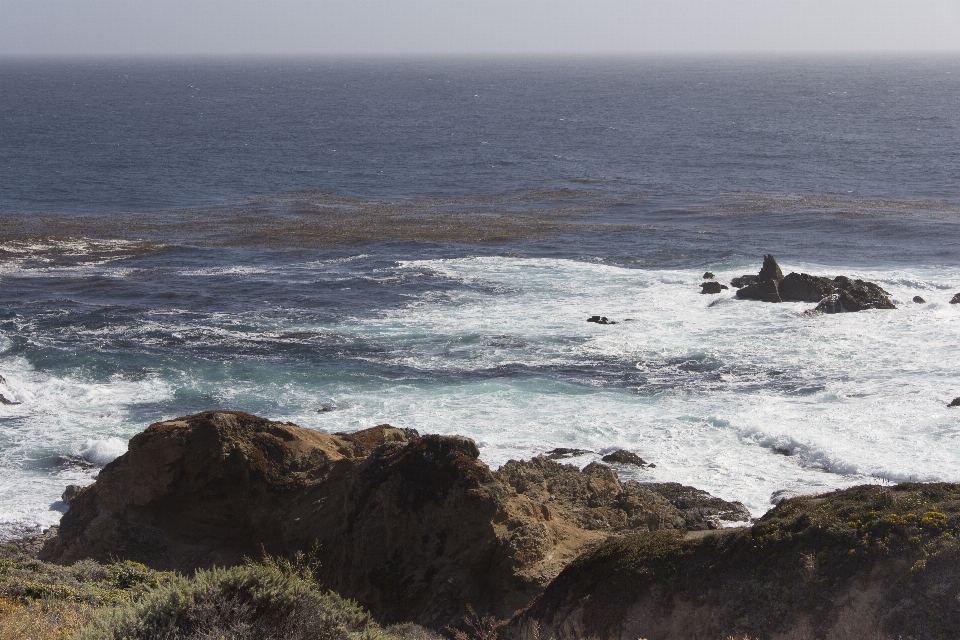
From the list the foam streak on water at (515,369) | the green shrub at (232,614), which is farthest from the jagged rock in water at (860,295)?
the green shrub at (232,614)

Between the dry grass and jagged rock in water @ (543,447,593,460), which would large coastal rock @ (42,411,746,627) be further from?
the dry grass

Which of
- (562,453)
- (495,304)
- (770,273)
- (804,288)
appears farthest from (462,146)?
(562,453)

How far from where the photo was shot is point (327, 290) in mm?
40938

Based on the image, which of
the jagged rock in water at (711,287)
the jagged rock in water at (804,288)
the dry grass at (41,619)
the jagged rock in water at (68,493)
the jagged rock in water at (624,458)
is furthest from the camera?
the jagged rock in water at (711,287)

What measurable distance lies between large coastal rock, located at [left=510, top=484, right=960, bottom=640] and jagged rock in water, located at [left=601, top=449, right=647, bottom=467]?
9312mm

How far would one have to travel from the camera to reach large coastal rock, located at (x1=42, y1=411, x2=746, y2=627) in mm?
14305

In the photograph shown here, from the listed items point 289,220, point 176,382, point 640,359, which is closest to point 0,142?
point 289,220

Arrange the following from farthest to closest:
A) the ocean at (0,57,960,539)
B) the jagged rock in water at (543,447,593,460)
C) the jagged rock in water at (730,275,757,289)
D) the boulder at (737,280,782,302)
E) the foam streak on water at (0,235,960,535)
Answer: the jagged rock in water at (730,275,757,289) < the boulder at (737,280,782,302) < the ocean at (0,57,960,539) < the foam streak on water at (0,235,960,535) < the jagged rock in water at (543,447,593,460)

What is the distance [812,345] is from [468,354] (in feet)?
39.6

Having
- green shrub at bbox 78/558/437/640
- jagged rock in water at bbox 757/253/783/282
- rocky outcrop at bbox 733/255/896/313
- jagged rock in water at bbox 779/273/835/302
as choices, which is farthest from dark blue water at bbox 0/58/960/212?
green shrub at bbox 78/558/437/640

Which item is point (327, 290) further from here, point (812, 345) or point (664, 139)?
point (664, 139)

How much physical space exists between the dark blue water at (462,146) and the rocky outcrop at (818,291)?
95.5 feet

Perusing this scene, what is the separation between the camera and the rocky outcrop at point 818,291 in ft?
119

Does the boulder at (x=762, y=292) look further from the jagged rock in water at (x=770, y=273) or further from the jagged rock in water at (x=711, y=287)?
the jagged rock in water at (x=711, y=287)
